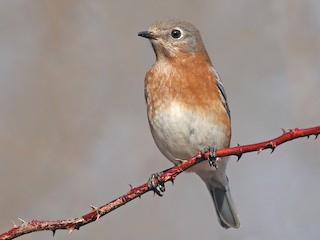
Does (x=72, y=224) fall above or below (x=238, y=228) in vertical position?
below

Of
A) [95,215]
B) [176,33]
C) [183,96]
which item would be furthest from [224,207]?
[95,215]

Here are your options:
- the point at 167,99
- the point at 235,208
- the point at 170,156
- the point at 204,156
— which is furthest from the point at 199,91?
the point at 204,156

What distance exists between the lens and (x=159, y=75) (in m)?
5.74

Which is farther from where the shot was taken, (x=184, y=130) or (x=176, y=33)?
(x=176, y=33)

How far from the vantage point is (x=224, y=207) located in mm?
6668

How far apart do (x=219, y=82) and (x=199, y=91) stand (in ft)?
1.59

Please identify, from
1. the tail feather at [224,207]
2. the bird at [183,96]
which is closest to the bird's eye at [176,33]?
the bird at [183,96]

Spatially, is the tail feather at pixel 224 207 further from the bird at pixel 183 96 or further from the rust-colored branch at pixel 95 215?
the rust-colored branch at pixel 95 215

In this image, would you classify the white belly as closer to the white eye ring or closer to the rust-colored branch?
the white eye ring

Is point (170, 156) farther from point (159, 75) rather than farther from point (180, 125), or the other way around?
point (159, 75)

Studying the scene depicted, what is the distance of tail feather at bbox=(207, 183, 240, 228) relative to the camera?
6.51m

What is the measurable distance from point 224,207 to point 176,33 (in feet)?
7.15

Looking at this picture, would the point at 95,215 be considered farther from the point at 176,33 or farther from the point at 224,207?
the point at 224,207

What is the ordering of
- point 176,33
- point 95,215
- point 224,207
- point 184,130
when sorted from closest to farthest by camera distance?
point 95,215 < point 184,130 < point 176,33 < point 224,207
